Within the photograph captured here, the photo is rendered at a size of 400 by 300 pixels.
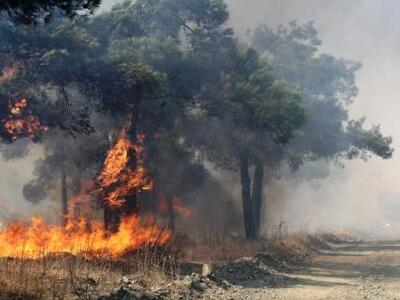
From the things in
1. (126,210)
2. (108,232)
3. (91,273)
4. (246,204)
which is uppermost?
(246,204)

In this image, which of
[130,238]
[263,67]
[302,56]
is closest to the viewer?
[130,238]

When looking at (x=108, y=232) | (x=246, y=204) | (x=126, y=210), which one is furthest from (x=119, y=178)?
(x=246, y=204)

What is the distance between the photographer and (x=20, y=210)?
196ft

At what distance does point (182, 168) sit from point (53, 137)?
1009 cm

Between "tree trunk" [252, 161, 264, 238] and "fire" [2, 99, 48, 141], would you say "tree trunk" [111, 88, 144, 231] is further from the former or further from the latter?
"tree trunk" [252, 161, 264, 238]

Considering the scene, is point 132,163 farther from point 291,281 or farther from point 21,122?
point 291,281

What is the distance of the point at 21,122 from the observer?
24.5 m

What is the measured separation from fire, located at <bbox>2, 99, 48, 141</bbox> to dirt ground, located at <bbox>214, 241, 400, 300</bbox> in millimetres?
13133

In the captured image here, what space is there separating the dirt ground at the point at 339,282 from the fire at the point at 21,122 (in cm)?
1313

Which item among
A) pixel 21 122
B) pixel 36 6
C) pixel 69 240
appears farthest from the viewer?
pixel 21 122

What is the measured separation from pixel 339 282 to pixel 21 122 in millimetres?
15076

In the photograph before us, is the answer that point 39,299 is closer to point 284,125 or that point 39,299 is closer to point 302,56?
point 284,125

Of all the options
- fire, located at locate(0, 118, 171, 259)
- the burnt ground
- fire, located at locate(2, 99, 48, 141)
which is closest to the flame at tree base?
fire, located at locate(0, 118, 171, 259)

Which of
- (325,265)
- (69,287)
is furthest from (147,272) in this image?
(325,265)
